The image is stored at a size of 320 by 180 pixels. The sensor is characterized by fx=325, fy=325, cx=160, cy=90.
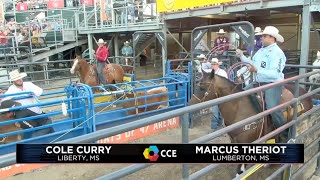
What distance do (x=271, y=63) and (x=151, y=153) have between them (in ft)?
10.6

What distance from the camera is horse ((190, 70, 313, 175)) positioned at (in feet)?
14.5

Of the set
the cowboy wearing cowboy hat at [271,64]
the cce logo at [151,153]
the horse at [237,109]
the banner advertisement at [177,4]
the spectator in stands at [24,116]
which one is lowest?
the spectator in stands at [24,116]

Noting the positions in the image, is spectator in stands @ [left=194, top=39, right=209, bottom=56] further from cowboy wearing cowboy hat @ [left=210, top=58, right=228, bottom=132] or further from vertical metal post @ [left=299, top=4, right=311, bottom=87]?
vertical metal post @ [left=299, top=4, right=311, bottom=87]

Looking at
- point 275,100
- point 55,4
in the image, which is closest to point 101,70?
point 275,100

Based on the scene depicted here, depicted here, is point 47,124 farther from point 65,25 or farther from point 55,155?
point 65,25

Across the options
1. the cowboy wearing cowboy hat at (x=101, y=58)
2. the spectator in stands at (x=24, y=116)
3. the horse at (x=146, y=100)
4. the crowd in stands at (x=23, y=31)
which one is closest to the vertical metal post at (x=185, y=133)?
the spectator in stands at (x=24, y=116)

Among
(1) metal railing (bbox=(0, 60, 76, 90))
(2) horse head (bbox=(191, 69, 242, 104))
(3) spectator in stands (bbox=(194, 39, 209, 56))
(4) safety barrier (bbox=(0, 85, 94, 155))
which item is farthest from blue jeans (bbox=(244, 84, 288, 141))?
(1) metal railing (bbox=(0, 60, 76, 90))

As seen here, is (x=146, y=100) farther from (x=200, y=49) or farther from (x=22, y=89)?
(x=200, y=49)

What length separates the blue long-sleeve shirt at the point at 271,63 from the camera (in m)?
4.65

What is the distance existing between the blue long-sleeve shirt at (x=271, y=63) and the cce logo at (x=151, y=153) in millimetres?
3139

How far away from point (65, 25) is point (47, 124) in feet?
48.3

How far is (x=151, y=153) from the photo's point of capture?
202 centimetres

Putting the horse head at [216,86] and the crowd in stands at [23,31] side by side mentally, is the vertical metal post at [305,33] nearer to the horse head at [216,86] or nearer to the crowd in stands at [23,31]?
the horse head at [216,86]

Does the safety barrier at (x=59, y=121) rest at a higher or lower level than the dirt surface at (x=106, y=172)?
higher
